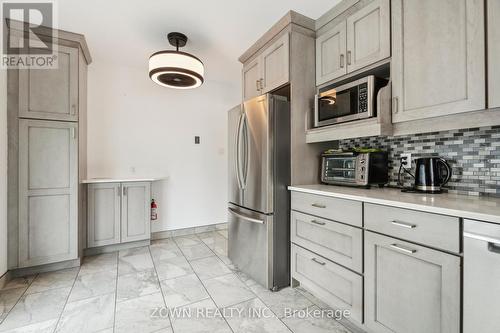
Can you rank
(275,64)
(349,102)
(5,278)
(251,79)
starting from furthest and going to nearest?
(251,79) → (275,64) → (5,278) → (349,102)

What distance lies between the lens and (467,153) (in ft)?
5.02

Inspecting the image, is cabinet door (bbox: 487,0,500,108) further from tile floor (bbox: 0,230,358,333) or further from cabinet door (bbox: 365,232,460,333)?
tile floor (bbox: 0,230,358,333)

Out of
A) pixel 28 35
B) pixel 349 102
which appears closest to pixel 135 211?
pixel 28 35

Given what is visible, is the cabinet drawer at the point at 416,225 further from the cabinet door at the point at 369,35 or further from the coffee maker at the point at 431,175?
the cabinet door at the point at 369,35

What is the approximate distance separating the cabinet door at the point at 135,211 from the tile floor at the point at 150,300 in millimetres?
383

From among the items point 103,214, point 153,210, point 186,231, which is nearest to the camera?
point 103,214

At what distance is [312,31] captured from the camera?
7.23 feet

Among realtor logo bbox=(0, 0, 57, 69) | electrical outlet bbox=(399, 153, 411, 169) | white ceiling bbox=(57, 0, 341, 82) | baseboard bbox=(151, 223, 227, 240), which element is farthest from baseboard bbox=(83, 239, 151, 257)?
electrical outlet bbox=(399, 153, 411, 169)

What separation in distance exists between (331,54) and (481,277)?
1825 mm

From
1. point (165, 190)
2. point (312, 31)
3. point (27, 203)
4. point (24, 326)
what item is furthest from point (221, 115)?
point (24, 326)

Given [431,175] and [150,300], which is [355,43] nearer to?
[431,175]

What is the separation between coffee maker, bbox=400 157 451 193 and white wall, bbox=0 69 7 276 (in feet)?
11.3

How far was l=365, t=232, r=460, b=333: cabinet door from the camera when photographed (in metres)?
1.08

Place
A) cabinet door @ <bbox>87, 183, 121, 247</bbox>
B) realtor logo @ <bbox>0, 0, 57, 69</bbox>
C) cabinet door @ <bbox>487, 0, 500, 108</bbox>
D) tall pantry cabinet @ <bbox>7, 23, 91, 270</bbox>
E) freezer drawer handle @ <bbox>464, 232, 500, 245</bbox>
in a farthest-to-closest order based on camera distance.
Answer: cabinet door @ <bbox>87, 183, 121, 247</bbox>
tall pantry cabinet @ <bbox>7, 23, 91, 270</bbox>
realtor logo @ <bbox>0, 0, 57, 69</bbox>
cabinet door @ <bbox>487, 0, 500, 108</bbox>
freezer drawer handle @ <bbox>464, 232, 500, 245</bbox>
